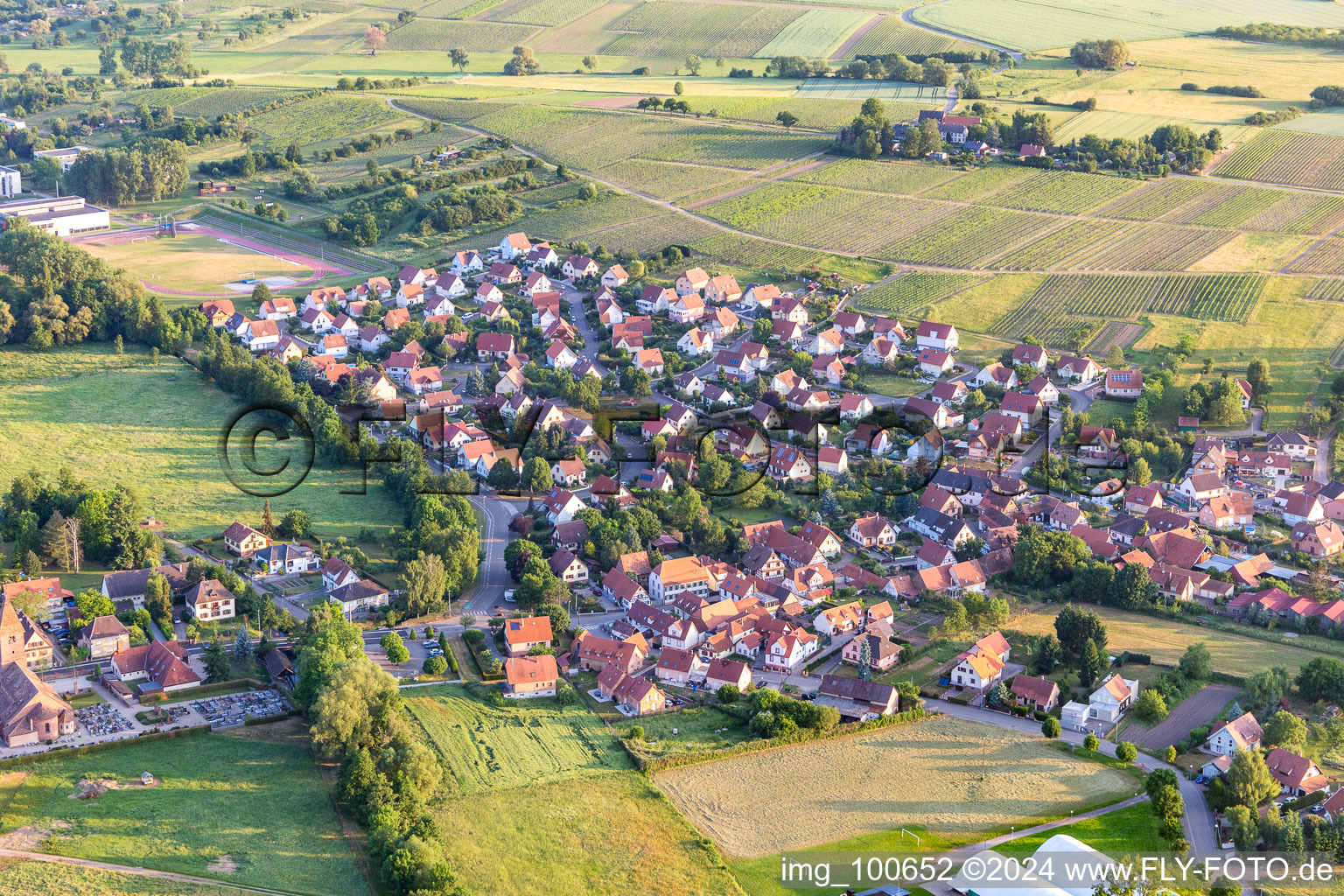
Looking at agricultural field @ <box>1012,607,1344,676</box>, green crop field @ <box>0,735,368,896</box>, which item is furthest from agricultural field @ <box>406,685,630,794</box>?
agricultural field @ <box>1012,607,1344,676</box>

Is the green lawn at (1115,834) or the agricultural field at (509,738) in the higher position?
the agricultural field at (509,738)

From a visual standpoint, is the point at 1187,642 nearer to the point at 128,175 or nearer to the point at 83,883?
the point at 83,883

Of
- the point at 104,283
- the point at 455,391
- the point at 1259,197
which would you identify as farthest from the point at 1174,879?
the point at 1259,197

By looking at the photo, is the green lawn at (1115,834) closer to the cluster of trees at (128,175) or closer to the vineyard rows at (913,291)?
the vineyard rows at (913,291)

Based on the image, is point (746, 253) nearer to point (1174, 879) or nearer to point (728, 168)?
point (728, 168)

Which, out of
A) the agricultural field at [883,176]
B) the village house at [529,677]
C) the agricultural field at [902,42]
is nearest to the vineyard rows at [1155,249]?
the agricultural field at [883,176]
